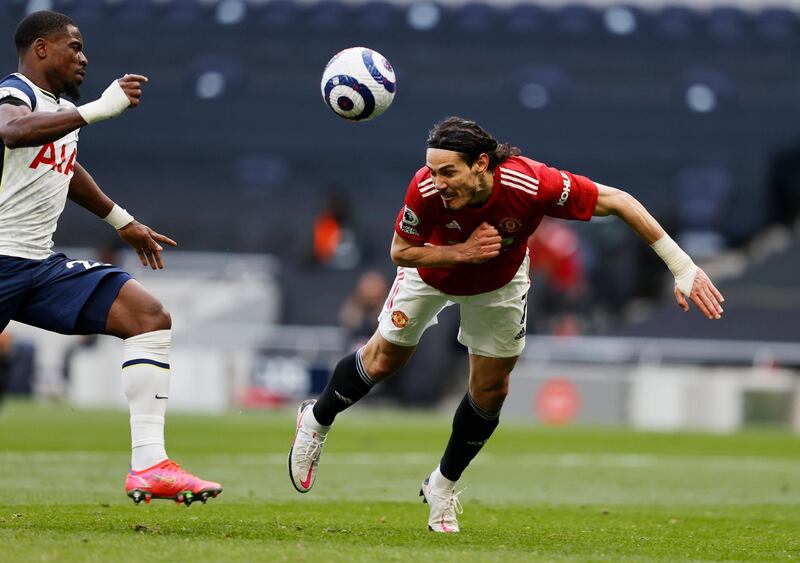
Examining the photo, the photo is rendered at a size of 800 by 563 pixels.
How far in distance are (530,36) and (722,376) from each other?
8.60 meters

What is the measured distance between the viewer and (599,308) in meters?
26.8

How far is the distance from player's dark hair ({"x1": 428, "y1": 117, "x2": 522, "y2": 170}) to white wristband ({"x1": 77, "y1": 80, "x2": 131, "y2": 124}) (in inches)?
59.0

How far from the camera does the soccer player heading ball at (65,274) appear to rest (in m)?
6.72

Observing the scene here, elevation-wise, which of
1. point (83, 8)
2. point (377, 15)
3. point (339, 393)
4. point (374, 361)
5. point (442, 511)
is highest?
point (377, 15)

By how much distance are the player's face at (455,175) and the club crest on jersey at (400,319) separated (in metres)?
0.91

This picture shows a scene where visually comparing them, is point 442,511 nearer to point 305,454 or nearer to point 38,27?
point 305,454

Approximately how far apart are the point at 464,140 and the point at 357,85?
3.39 feet

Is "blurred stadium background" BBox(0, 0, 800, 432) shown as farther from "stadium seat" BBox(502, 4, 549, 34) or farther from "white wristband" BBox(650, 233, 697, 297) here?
"white wristband" BBox(650, 233, 697, 297)

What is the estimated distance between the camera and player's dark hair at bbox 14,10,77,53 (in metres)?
6.92

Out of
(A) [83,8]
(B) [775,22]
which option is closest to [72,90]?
(A) [83,8]

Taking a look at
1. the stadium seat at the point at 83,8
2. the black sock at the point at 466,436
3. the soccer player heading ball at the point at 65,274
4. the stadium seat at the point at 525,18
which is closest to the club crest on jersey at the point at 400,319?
the black sock at the point at 466,436

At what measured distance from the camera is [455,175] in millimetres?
6902

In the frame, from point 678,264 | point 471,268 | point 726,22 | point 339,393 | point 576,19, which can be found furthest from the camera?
point 576,19

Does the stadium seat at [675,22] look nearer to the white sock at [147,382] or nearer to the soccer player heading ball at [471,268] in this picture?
the soccer player heading ball at [471,268]
